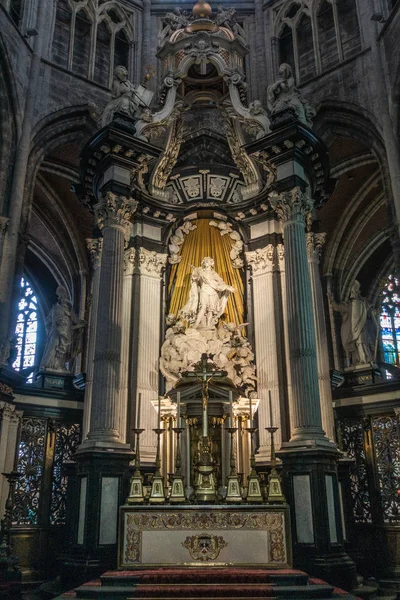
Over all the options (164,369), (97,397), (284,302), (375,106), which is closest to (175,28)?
(375,106)

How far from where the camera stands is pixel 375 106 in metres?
14.0

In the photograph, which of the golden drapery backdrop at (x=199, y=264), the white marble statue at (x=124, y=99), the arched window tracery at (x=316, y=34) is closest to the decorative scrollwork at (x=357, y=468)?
the golden drapery backdrop at (x=199, y=264)

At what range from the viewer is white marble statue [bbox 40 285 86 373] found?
13.8 meters

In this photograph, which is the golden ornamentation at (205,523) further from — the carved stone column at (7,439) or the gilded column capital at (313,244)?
the gilded column capital at (313,244)

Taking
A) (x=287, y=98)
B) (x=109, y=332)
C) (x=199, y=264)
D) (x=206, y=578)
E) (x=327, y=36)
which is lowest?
(x=206, y=578)

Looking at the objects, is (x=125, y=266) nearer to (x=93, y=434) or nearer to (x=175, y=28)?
(x=93, y=434)

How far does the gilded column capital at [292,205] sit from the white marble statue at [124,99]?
3.16 m

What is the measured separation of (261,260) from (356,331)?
4.93 m

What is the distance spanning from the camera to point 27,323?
66.0 ft

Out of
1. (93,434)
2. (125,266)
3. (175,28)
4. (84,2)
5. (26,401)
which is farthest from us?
(84,2)

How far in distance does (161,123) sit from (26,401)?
242 inches

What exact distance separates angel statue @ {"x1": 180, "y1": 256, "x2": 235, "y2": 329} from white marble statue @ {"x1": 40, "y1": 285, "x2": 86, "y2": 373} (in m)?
4.05

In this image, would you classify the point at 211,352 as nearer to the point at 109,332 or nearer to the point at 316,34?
the point at 109,332

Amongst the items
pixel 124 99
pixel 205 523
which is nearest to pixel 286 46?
pixel 124 99
